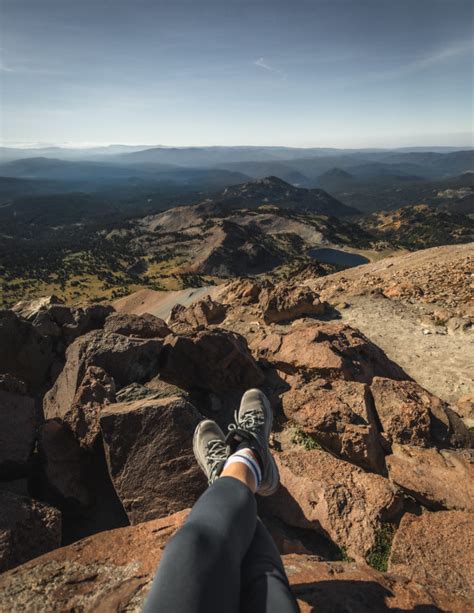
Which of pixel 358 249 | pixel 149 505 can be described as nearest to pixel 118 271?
pixel 358 249

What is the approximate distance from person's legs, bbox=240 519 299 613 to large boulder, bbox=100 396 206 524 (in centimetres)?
313

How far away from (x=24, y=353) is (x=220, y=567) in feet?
41.7

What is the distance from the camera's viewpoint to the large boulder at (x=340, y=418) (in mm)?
7578

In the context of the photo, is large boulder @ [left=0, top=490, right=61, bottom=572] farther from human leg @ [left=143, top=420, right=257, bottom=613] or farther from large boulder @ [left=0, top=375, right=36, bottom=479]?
human leg @ [left=143, top=420, right=257, bottom=613]

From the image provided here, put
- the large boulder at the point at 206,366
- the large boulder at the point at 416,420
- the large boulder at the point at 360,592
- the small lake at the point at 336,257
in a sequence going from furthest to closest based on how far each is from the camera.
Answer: the small lake at the point at 336,257 < the large boulder at the point at 206,366 < the large boulder at the point at 416,420 < the large boulder at the point at 360,592

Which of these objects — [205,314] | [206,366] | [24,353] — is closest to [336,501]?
[206,366]

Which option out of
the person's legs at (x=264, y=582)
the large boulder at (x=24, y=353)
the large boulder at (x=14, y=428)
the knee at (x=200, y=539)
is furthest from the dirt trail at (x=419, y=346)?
the large boulder at (x=24, y=353)

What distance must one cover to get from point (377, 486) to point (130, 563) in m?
4.57

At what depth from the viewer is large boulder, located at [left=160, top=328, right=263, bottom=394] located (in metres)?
10.2

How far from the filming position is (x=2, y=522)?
17.0 feet

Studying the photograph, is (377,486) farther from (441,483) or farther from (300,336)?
(300,336)

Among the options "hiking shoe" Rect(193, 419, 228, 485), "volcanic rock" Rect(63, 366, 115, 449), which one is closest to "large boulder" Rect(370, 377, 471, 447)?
"hiking shoe" Rect(193, 419, 228, 485)

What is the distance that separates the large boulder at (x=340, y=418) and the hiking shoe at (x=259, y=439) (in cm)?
238

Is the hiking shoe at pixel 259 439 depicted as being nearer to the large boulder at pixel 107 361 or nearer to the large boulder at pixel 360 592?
the large boulder at pixel 360 592
